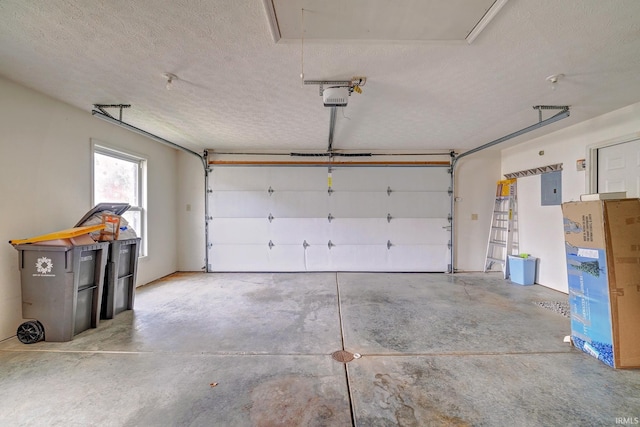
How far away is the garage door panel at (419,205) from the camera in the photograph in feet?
16.9

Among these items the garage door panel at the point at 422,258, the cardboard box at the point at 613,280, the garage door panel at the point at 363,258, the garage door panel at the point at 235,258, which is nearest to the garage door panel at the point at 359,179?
the garage door panel at the point at 363,258

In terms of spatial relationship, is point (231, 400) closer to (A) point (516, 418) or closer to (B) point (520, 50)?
(A) point (516, 418)

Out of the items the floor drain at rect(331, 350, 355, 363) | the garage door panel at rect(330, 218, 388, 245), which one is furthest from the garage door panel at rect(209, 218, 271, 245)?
the floor drain at rect(331, 350, 355, 363)

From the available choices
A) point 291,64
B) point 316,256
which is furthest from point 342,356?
point 316,256

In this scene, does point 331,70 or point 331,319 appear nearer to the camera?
point 331,70

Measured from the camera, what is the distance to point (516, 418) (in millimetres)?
1521

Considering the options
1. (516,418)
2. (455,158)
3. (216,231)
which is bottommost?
(516,418)

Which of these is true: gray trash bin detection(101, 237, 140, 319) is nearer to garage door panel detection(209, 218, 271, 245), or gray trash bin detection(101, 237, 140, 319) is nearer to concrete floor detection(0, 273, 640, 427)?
concrete floor detection(0, 273, 640, 427)

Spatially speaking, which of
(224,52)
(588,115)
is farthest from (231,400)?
(588,115)

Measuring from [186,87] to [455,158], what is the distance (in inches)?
191

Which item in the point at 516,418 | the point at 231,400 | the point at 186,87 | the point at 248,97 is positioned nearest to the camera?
the point at 516,418

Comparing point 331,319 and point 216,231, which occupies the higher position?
point 216,231

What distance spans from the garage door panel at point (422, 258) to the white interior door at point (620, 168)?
2.53 meters

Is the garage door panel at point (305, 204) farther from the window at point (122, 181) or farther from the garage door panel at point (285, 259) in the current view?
the window at point (122, 181)
